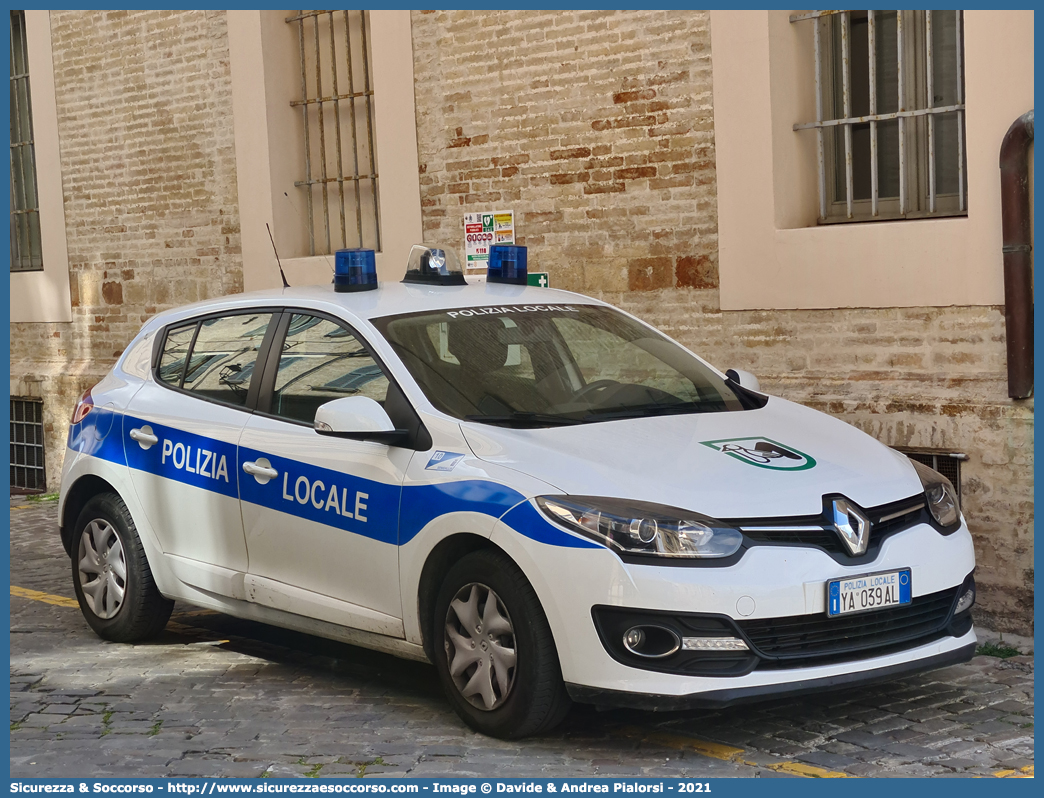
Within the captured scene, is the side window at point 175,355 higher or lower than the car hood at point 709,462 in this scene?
higher

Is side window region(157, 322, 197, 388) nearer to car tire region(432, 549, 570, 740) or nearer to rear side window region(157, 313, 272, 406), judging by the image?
rear side window region(157, 313, 272, 406)

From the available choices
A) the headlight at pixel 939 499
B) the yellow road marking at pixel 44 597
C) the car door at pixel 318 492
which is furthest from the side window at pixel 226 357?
the headlight at pixel 939 499

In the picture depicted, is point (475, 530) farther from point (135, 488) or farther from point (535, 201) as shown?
point (535, 201)

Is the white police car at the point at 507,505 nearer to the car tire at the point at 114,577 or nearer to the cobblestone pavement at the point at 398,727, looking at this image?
the car tire at the point at 114,577

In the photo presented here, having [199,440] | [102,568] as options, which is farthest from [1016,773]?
[102,568]

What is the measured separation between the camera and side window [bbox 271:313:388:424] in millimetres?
5508

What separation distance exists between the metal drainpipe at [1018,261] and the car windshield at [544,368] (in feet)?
5.99

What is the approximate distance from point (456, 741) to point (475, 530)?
80cm

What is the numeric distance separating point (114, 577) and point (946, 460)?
14.3ft

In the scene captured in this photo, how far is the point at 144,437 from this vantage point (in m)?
6.38

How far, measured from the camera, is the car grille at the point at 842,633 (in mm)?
4473

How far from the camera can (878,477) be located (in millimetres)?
4953

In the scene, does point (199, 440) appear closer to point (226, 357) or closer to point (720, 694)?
point (226, 357)

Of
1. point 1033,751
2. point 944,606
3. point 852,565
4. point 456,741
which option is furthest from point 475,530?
point 1033,751
